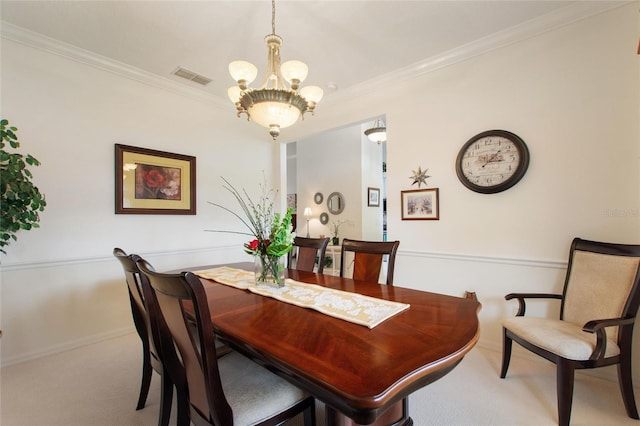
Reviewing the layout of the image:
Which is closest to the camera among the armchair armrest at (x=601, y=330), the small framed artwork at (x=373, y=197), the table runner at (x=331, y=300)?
the table runner at (x=331, y=300)

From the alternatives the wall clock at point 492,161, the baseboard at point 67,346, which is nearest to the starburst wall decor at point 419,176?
the wall clock at point 492,161

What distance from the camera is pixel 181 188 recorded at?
11.2 feet

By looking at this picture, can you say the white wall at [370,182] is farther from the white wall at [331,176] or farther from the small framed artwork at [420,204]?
the small framed artwork at [420,204]

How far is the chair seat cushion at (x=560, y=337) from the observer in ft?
5.16

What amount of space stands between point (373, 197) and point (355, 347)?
5.01m

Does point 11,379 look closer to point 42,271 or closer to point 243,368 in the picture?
point 42,271

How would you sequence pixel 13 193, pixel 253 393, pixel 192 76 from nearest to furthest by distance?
pixel 253 393, pixel 13 193, pixel 192 76

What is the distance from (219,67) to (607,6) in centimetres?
331

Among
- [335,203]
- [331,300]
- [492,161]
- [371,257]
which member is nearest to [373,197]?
[335,203]

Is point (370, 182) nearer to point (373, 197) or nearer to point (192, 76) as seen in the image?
point (373, 197)

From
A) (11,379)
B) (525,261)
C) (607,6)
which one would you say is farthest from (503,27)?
(11,379)

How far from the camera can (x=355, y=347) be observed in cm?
98

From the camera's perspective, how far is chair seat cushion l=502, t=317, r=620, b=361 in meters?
1.57

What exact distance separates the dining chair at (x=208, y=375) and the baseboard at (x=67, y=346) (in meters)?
2.18
